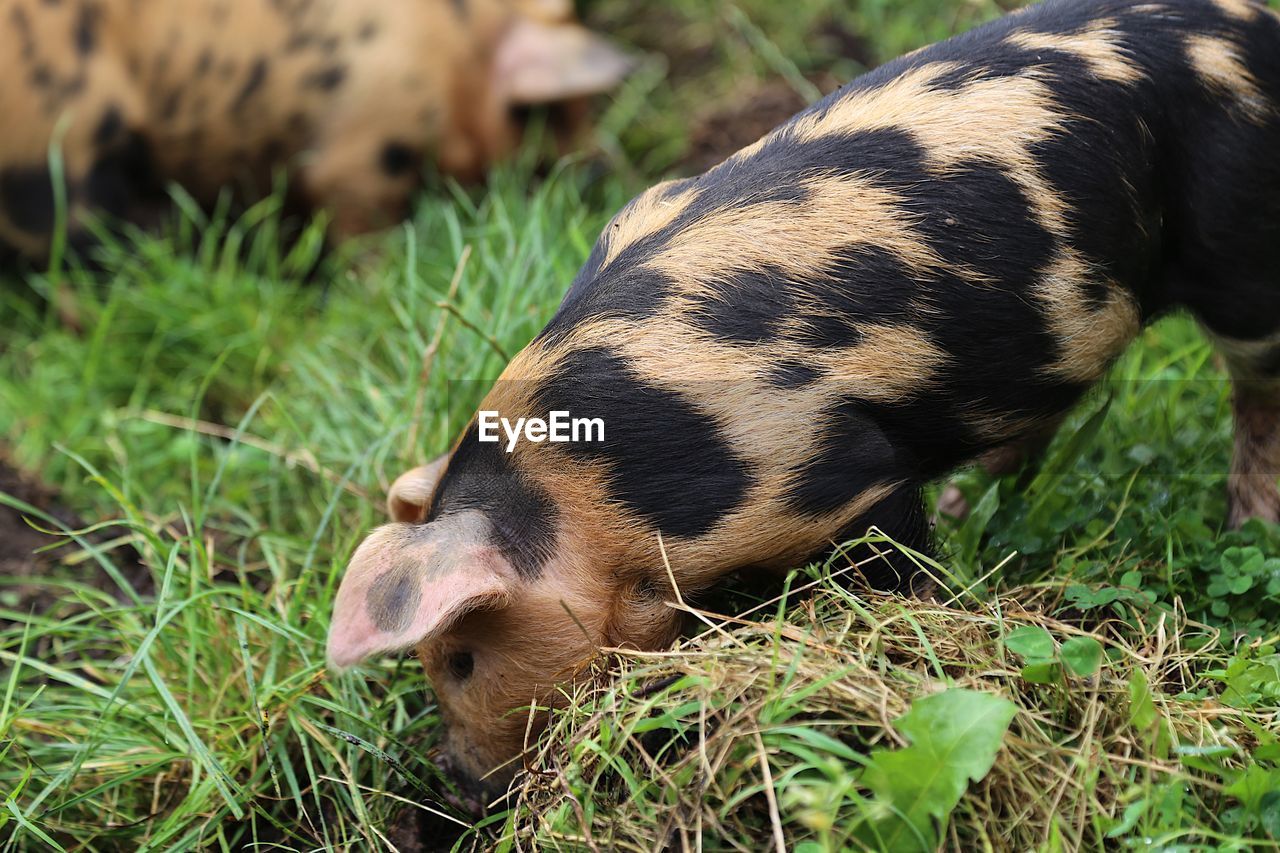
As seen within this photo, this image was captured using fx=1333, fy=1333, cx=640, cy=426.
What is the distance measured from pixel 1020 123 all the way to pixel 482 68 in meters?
4.07

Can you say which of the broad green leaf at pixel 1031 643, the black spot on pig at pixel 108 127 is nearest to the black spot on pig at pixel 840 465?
the broad green leaf at pixel 1031 643

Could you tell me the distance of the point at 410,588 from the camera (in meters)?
2.86

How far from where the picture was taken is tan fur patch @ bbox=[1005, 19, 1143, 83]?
3.10 meters

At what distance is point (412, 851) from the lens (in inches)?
124

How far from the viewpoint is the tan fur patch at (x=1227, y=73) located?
312 centimetres

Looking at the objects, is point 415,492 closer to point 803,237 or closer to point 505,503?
point 505,503

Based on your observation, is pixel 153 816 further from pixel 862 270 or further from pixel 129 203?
pixel 129 203

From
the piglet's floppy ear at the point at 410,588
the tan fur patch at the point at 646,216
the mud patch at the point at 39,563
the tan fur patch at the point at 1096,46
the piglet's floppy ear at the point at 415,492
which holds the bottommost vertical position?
the mud patch at the point at 39,563

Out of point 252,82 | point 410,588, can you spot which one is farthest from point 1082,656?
point 252,82

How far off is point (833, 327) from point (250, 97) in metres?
4.20

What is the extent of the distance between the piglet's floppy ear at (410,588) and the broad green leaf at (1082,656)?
46.6 inches

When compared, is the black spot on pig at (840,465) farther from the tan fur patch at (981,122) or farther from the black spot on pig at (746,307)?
the tan fur patch at (981,122)

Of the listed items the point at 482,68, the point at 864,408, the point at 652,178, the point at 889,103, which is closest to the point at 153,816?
the point at 864,408

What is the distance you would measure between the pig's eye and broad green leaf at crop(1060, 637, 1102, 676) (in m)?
1.34
